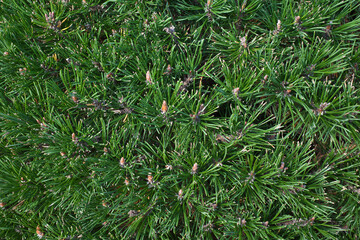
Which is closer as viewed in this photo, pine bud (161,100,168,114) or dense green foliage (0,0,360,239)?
pine bud (161,100,168,114)

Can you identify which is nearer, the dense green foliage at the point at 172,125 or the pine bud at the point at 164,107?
the pine bud at the point at 164,107

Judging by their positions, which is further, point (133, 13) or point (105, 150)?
point (133, 13)

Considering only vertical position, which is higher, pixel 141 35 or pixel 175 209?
pixel 141 35

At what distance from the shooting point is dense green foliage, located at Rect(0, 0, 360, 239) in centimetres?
105

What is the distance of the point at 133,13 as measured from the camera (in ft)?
3.79

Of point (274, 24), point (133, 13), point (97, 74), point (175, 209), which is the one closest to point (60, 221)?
point (175, 209)

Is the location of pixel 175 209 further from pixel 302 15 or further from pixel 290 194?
pixel 302 15

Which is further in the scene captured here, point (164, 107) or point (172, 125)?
point (172, 125)

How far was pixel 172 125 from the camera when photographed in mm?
1132

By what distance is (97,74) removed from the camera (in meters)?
1.14

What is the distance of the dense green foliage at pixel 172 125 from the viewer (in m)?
1.05

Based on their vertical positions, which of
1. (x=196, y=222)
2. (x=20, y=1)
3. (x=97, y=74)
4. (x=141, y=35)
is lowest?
(x=196, y=222)

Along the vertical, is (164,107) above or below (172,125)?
above

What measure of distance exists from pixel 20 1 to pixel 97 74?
0.45 metres
